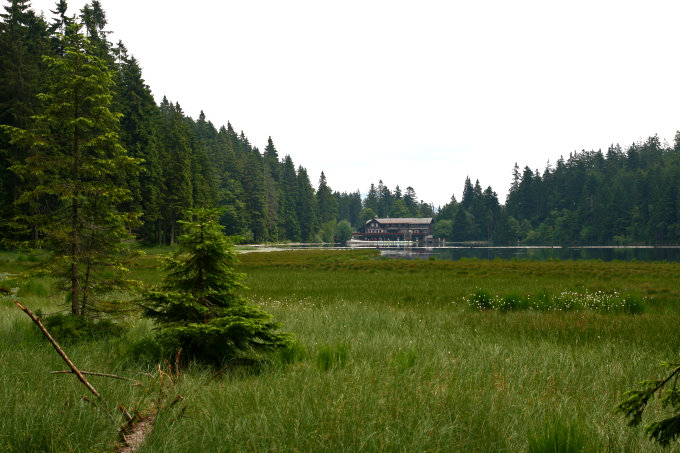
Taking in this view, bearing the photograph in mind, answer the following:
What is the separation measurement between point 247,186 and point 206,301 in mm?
94135

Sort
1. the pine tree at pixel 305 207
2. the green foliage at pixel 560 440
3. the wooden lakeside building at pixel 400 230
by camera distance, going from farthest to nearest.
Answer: the wooden lakeside building at pixel 400 230 → the pine tree at pixel 305 207 → the green foliage at pixel 560 440

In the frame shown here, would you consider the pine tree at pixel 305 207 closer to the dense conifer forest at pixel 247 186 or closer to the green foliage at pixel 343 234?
the dense conifer forest at pixel 247 186

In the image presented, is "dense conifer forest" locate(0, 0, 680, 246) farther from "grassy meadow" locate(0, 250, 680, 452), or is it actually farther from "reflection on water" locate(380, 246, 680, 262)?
"reflection on water" locate(380, 246, 680, 262)

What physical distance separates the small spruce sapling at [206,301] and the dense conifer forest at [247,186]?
→ 2.93m

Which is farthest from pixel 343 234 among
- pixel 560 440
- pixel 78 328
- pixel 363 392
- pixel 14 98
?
pixel 560 440

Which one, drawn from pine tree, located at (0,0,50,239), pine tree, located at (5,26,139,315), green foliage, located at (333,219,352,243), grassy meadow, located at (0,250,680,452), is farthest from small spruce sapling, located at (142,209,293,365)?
green foliage, located at (333,219,352,243)

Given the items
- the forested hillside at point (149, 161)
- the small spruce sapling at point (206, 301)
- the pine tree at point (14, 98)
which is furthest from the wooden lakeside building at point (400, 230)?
the small spruce sapling at point (206, 301)

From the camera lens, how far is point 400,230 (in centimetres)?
13150

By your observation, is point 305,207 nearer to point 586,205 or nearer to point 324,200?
point 324,200

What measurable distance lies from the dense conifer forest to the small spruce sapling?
2.93m

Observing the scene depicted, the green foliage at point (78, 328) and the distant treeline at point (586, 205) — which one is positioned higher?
the distant treeline at point (586, 205)

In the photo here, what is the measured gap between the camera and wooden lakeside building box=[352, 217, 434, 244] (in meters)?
130

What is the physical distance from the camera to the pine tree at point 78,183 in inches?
283

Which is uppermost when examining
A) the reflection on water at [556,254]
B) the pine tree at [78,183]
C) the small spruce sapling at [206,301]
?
the pine tree at [78,183]
